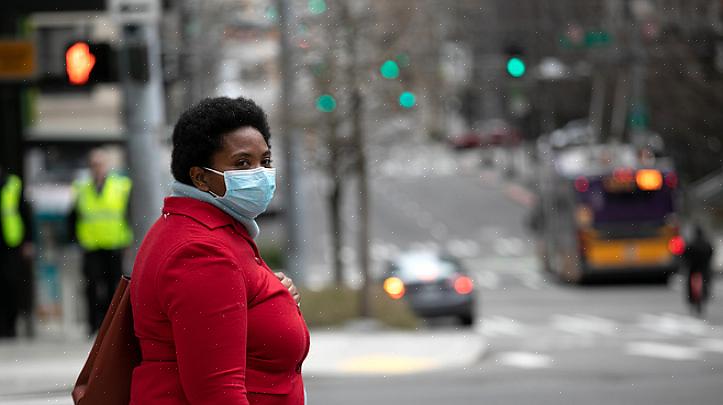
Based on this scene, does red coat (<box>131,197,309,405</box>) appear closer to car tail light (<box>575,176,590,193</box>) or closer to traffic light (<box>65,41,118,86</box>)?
traffic light (<box>65,41,118,86</box>)

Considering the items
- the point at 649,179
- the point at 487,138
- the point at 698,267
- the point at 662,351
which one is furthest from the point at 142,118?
the point at 487,138

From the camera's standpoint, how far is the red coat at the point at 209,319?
3246 mm

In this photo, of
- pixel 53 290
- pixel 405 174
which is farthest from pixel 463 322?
pixel 405 174

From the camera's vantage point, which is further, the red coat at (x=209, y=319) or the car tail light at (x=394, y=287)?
the car tail light at (x=394, y=287)

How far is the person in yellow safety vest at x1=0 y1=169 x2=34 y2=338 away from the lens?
14.9 m

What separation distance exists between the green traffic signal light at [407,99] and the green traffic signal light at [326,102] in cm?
134

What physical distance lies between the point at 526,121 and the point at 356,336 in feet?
212

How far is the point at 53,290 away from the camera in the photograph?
55.4 ft

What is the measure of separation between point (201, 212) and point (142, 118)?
1042 cm

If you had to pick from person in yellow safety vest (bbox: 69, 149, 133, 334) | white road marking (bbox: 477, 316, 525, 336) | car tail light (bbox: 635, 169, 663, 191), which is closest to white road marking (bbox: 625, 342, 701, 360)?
white road marking (bbox: 477, 316, 525, 336)

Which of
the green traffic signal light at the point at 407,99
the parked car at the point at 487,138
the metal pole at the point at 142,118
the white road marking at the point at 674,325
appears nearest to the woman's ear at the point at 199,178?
the metal pole at the point at 142,118

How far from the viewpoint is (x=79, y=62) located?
13688mm

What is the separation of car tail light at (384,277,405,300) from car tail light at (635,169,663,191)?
9756 millimetres

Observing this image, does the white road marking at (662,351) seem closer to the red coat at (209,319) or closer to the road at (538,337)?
the road at (538,337)
